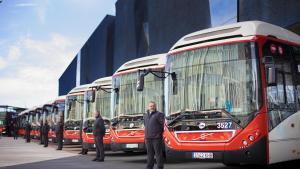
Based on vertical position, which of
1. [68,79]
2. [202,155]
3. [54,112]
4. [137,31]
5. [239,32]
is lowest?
[202,155]

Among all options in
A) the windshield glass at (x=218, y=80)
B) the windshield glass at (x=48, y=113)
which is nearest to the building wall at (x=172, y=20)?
the windshield glass at (x=48, y=113)

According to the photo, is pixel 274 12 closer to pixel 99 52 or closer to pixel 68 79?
pixel 99 52

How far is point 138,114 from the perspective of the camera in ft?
44.3

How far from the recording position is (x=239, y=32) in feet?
31.5

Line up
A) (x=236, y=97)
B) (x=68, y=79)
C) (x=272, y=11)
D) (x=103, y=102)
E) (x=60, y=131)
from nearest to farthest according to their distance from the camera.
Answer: (x=236, y=97) → (x=103, y=102) → (x=60, y=131) → (x=272, y=11) → (x=68, y=79)

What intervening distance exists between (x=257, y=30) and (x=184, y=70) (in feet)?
5.74

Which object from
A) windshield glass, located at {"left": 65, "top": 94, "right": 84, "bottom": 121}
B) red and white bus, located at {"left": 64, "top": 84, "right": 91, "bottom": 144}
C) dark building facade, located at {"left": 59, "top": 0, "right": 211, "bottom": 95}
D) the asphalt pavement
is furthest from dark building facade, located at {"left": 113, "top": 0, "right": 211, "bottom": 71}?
the asphalt pavement

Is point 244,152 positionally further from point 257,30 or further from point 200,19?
point 200,19

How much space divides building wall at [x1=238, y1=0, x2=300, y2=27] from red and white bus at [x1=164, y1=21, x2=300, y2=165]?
10680 millimetres

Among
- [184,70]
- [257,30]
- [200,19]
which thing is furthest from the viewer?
[200,19]

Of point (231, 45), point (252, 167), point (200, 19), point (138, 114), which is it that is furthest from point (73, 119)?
point (200, 19)

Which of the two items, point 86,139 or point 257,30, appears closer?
point 257,30

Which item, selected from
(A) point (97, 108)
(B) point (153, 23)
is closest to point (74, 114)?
(A) point (97, 108)

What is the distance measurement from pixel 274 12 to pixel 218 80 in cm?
1377
